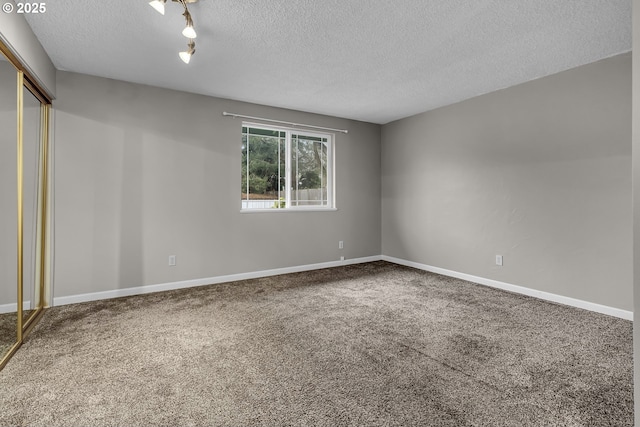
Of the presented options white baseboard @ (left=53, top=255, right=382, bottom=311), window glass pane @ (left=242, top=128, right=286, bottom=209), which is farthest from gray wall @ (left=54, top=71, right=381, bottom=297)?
window glass pane @ (left=242, top=128, right=286, bottom=209)

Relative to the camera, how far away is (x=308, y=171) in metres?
5.02

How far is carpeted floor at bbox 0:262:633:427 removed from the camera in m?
1.61

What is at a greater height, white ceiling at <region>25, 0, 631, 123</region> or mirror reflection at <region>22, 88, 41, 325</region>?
white ceiling at <region>25, 0, 631, 123</region>

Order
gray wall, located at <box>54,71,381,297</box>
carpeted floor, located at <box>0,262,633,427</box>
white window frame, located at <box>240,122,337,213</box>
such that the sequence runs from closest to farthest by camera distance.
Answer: carpeted floor, located at <box>0,262,633,427</box>, gray wall, located at <box>54,71,381,297</box>, white window frame, located at <box>240,122,337,213</box>

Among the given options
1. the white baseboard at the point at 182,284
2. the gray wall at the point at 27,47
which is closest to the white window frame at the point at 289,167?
the white baseboard at the point at 182,284

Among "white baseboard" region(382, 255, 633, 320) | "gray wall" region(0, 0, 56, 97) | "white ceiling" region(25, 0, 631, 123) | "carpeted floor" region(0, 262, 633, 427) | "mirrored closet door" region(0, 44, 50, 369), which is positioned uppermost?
"white ceiling" region(25, 0, 631, 123)

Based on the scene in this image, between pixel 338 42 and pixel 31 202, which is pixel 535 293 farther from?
pixel 31 202

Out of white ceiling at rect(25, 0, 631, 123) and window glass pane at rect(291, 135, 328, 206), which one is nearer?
white ceiling at rect(25, 0, 631, 123)

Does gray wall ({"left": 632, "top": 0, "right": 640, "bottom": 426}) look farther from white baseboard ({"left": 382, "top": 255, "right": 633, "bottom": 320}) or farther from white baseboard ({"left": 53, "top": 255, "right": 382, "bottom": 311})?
white baseboard ({"left": 53, "top": 255, "right": 382, "bottom": 311})

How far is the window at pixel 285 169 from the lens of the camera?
14.7 ft

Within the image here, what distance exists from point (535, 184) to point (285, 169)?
3165 mm

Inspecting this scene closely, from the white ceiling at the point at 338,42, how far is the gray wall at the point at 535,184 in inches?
13.4

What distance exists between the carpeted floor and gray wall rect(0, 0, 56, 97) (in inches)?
82.3

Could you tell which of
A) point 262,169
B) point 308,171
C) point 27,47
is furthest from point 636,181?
point 308,171
